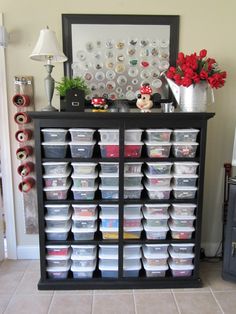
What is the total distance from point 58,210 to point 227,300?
1.38 meters

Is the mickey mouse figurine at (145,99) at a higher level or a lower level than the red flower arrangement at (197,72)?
lower

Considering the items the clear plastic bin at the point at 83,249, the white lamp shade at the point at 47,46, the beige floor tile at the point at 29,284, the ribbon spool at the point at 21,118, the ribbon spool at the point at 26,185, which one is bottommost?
the beige floor tile at the point at 29,284

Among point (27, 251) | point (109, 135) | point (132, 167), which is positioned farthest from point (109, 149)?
point (27, 251)

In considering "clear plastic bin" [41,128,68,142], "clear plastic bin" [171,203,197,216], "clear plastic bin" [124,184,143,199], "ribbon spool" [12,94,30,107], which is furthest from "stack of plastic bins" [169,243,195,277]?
"ribbon spool" [12,94,30,107]

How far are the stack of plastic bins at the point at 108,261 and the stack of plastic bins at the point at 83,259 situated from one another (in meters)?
0.06

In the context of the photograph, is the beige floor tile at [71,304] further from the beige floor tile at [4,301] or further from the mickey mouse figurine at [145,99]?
the mickey mouse figurine at [145,99]

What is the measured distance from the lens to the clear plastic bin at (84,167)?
2.02 meters

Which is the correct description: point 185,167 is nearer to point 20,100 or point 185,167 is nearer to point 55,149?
point 55,149

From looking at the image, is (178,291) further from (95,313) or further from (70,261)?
(70,261)

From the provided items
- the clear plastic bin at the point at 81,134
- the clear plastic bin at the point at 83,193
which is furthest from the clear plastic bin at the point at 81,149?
the clear plastic bin at the point at 83,193

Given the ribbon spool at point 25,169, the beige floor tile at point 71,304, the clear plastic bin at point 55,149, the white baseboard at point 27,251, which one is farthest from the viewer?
the white baseboard at point 27,251

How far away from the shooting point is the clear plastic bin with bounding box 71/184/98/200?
2.04m

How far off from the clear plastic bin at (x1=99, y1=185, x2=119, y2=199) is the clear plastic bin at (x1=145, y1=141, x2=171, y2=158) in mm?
359

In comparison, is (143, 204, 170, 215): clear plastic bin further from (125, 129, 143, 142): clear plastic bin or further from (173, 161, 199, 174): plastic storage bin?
(125, 129, 143, 142): clear plastic bin
